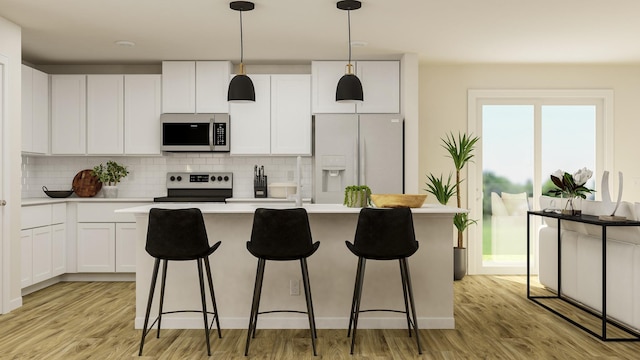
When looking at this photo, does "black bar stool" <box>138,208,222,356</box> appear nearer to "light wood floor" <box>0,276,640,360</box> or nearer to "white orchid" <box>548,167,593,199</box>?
"light wood floor" <box>0,276,640,360</box>

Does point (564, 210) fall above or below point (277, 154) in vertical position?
below

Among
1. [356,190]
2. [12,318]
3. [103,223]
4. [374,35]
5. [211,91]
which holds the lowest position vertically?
[12,318]

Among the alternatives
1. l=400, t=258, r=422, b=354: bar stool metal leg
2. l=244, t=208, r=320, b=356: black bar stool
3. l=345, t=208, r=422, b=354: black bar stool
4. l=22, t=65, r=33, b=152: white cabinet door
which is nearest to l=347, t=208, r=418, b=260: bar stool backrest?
l=345, t=208, r=422, b=354: black bar stool

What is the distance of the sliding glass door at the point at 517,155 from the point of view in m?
6.80

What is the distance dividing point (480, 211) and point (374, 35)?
2.78 m

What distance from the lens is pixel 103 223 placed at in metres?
6.24

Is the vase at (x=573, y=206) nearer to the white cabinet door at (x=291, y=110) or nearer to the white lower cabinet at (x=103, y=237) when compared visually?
the white cabinet door at (x=291, y=110)

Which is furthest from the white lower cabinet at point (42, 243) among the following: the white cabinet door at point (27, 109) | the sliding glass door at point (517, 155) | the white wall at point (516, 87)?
the sliding glass door at point (517, 155)

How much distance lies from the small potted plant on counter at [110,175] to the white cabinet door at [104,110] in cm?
28

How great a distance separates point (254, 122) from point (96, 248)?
2.35 meters

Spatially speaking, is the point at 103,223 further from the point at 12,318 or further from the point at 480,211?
the point at 480,211

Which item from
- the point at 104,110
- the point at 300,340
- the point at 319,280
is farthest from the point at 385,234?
the point at 104,110

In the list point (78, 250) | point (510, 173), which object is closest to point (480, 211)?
point (510, 173)

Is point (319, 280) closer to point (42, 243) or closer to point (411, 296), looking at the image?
point (411, 296)
